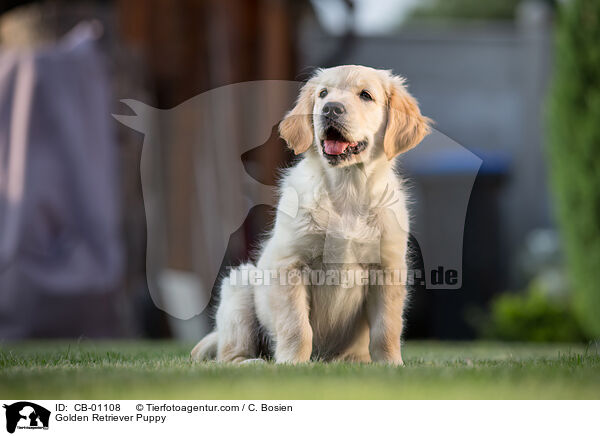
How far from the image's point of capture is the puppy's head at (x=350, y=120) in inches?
53.1

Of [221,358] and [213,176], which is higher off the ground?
[213,176]

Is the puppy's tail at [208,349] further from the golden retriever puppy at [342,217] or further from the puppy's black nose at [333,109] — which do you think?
the puppy's black nose at [333,109]

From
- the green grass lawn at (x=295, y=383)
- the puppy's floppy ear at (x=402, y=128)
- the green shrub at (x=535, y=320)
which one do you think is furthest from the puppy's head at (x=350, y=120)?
the green shrub at (x=535, y=320)

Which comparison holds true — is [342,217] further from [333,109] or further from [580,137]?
[580,137]

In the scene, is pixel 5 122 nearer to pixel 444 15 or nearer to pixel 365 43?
pixel 365 43

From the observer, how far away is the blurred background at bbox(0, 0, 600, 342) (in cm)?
409

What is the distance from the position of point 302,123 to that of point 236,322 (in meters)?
0.47

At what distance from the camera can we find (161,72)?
19.3ft

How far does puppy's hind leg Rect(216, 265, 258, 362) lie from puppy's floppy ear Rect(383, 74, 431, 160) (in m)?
0.41
